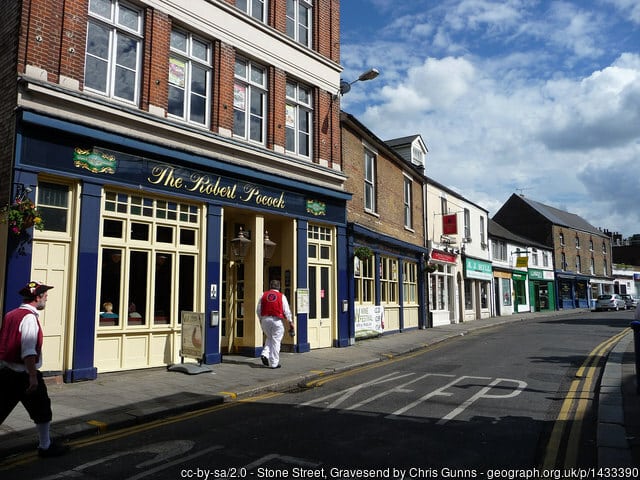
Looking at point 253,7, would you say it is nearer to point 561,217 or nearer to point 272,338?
point 272,338

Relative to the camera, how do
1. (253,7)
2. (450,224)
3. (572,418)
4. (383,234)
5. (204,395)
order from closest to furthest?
1. (572,418)
2. (204,395)
3. (253,7)
4. (383,234)
5. (450,224)

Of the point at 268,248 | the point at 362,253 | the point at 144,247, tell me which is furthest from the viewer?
the point at 362,253

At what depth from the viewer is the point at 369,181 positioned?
18359mm

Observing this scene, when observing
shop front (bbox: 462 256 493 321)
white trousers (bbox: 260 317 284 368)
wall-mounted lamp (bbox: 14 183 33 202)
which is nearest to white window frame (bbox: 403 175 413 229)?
shop front (bbox: 462 256 493 321)

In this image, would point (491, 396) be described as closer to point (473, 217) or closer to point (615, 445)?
point (615, 445)

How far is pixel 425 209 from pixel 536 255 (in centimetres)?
2358

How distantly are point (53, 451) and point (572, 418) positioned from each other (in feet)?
20.1

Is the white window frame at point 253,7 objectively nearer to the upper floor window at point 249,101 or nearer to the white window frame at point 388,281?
the upper floor window at point 249,101

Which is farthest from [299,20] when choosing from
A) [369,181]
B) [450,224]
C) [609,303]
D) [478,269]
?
[609,303]

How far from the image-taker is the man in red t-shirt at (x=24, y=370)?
16.3 feet

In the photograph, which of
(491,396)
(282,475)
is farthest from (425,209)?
(282,475)

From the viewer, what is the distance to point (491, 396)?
768 cm

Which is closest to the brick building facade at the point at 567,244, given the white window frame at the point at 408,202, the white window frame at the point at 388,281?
the white window frame at the point at 408,202

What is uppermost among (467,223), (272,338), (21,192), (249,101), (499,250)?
(249,101)
